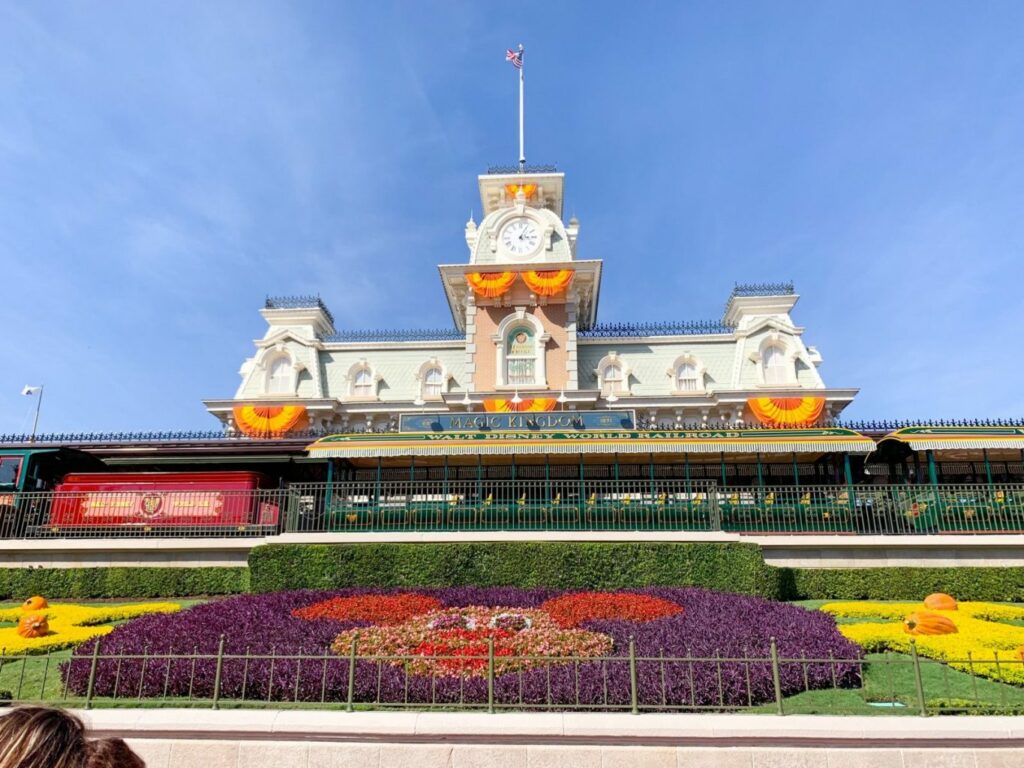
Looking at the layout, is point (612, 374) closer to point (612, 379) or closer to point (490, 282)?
point (612, 379)

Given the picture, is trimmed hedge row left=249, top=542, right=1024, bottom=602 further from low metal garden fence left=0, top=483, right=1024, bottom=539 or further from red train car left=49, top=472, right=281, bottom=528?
red train car left=49, top=472, right=281, bottom=528

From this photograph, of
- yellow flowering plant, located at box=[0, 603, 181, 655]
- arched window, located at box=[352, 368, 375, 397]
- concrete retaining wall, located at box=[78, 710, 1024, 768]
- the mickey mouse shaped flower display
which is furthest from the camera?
arched window, located at box=[352, 368, 375, 397]

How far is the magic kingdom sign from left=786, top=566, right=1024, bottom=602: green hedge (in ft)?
27.7

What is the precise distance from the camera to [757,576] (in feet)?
45.8

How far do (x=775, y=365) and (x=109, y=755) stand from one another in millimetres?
32503

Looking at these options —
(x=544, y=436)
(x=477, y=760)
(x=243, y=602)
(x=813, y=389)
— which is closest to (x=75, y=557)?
(x=243, y=602)

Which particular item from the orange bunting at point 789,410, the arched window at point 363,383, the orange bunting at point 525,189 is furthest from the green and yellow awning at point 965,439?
the arched window at point 363,383

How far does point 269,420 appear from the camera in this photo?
1193 inches

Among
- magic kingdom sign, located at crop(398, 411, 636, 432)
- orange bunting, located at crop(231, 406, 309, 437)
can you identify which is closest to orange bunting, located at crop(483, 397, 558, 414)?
magic kingdom sign, located at crop(398, 411, 636, 432)

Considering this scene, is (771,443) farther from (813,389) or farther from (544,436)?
(813,389)

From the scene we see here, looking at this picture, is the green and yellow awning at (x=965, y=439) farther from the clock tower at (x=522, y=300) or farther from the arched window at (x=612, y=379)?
the arched window at (x=612, y=379)

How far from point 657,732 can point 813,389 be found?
2604 centimetres

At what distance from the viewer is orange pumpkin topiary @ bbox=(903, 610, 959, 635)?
35.2 feet

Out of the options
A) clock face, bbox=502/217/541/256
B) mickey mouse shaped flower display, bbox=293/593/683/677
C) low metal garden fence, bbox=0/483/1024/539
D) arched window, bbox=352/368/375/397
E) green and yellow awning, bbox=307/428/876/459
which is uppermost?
clock face, bbox=502/217/541/256
